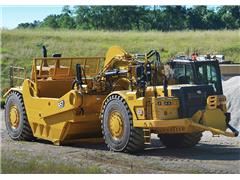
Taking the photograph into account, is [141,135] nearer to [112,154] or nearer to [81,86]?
[112,154]

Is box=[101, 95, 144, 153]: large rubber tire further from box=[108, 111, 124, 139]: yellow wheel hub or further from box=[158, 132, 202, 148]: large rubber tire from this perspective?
box=[158, 132, 202, 148]: large rubber tire

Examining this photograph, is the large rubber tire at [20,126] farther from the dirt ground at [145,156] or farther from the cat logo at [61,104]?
the cat logo at [61,104]

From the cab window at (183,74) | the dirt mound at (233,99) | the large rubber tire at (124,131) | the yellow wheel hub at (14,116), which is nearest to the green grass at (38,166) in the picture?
the large rubber tire at (124,131)

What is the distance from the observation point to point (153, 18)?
45031mm

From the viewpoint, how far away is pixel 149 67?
11.8m

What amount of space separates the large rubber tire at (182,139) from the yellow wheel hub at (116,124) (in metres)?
1.50

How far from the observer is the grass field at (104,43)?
1325 inches

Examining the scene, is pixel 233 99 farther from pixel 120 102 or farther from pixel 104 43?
pixel 104 43

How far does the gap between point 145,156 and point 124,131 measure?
0.62m

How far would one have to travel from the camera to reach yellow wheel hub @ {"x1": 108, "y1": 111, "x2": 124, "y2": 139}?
38.8 ft

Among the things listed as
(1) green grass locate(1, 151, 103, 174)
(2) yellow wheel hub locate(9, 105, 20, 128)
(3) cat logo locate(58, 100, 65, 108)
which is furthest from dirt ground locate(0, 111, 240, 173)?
(3) cat logo locate(58, 100, 65, 108)

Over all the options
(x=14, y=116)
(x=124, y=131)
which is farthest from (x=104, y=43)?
(x=124, y=131)

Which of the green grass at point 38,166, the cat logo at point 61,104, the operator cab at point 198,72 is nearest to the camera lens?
the green grass at point 38,166

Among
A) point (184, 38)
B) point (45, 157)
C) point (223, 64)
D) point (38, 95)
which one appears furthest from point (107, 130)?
point (184, 38)
